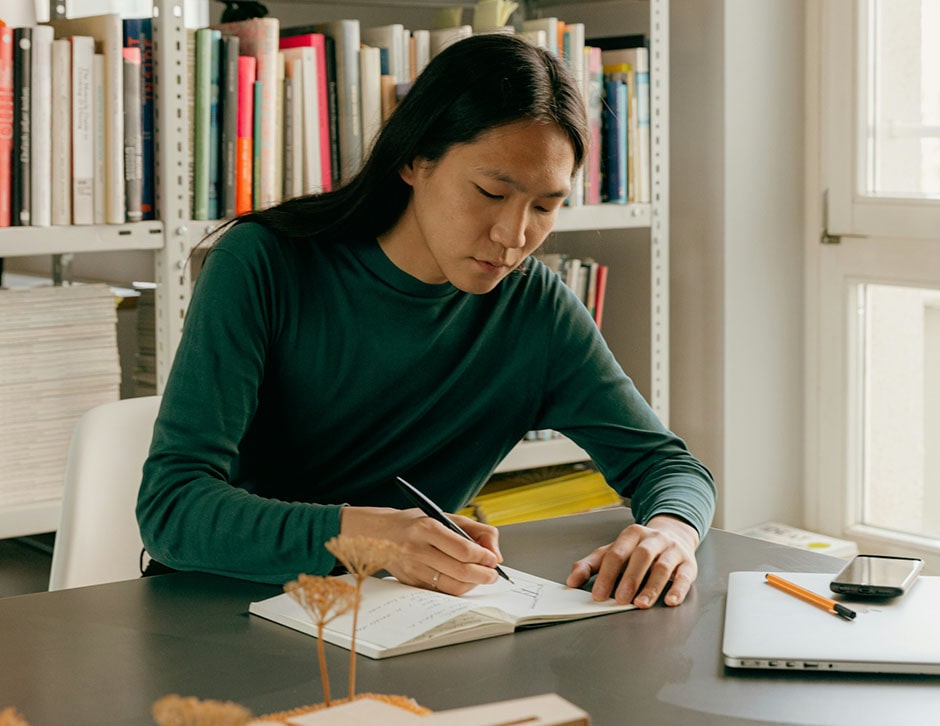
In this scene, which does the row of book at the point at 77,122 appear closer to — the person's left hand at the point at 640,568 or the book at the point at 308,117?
the book at the point at 308,117

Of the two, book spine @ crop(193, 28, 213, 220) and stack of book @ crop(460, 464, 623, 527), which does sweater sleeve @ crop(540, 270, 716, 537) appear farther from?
stack of book @ crop(460, 464, 623, 527)

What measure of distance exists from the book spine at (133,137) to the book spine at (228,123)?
141mm

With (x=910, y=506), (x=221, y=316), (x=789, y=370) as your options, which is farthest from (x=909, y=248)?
(x=221, y=316)

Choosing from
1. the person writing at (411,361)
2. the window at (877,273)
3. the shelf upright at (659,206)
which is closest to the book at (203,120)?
the person writing at (411,361)

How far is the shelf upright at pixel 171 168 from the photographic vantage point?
194 centimetres

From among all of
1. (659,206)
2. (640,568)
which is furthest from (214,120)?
(640,568)

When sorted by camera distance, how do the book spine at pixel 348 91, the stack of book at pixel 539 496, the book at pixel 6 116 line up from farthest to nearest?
1. the stack of book at pixel 539 496
2. the book spine at pixel 348 91
3. the book at pixel 6 116

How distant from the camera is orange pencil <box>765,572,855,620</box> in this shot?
103 cm

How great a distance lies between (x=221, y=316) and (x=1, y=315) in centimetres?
71

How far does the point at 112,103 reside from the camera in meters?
1.91

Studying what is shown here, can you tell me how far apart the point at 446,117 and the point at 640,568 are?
560 mm

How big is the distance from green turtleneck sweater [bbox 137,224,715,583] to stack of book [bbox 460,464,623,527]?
806mm

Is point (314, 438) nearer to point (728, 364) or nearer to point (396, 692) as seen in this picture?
point (396, 692)

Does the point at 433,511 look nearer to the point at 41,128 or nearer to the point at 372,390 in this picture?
the point at 372,390
